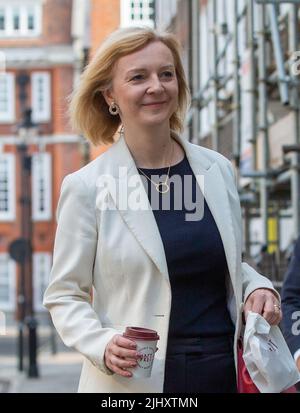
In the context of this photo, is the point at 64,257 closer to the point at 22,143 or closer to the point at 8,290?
the point at 22,143

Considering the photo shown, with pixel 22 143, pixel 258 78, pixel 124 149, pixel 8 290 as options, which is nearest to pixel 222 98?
pixel 258 78

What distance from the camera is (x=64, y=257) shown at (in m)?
2.96

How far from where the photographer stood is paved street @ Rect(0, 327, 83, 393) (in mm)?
17489

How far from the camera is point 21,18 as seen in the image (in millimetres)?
54188

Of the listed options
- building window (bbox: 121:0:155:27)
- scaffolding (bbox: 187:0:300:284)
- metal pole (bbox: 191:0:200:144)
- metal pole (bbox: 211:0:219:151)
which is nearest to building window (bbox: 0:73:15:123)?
metal pole (bbox: 191:0:200:144)

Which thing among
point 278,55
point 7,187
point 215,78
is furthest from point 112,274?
point 7,187

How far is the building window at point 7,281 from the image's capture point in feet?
174

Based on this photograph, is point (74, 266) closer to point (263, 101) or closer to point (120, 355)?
point (120, 355)

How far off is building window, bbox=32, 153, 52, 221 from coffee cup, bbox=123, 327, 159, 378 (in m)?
49.5

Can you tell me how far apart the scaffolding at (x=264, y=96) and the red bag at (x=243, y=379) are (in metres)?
3.95

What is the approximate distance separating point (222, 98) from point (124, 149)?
365 inches

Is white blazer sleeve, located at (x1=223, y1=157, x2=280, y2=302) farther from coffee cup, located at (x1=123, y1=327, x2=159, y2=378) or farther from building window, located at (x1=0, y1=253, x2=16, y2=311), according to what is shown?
building window, located at (x1=0, y1=253, x2=16, y2=311)

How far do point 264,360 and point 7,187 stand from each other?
50.8m

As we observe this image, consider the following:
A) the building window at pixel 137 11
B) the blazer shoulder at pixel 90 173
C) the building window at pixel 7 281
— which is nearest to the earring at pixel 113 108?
the blazer shoulder at pixel 90 173
